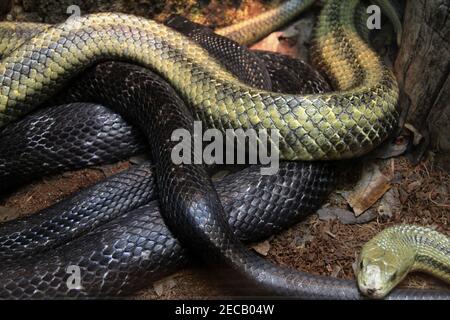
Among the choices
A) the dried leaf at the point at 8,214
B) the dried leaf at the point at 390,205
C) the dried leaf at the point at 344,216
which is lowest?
the dried leaf at the point at 344,216

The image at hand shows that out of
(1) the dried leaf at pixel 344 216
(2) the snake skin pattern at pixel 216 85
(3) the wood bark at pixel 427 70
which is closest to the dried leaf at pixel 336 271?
(1) the dried leaf at pixel 344 216

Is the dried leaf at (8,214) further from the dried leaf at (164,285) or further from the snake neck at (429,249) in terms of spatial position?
the snake neck at (429,249)

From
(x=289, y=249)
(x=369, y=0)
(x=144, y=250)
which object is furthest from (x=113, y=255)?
(x=369, y=0)

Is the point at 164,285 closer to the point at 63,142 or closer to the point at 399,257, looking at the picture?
the point at 399,257

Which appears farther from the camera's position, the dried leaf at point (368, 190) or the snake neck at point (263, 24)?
the snake neck at point (263, 24)

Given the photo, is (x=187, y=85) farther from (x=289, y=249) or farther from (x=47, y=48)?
(x=289, y=249)

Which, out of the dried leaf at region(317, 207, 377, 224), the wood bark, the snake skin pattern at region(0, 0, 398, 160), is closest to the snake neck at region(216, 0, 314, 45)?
the snake skin pattern at region(0, 0, 398, 160)

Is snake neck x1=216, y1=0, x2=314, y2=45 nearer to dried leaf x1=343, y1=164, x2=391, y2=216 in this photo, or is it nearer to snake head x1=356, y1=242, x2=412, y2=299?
dried leaf x1=343, y1=164, x2=391, y2=216
